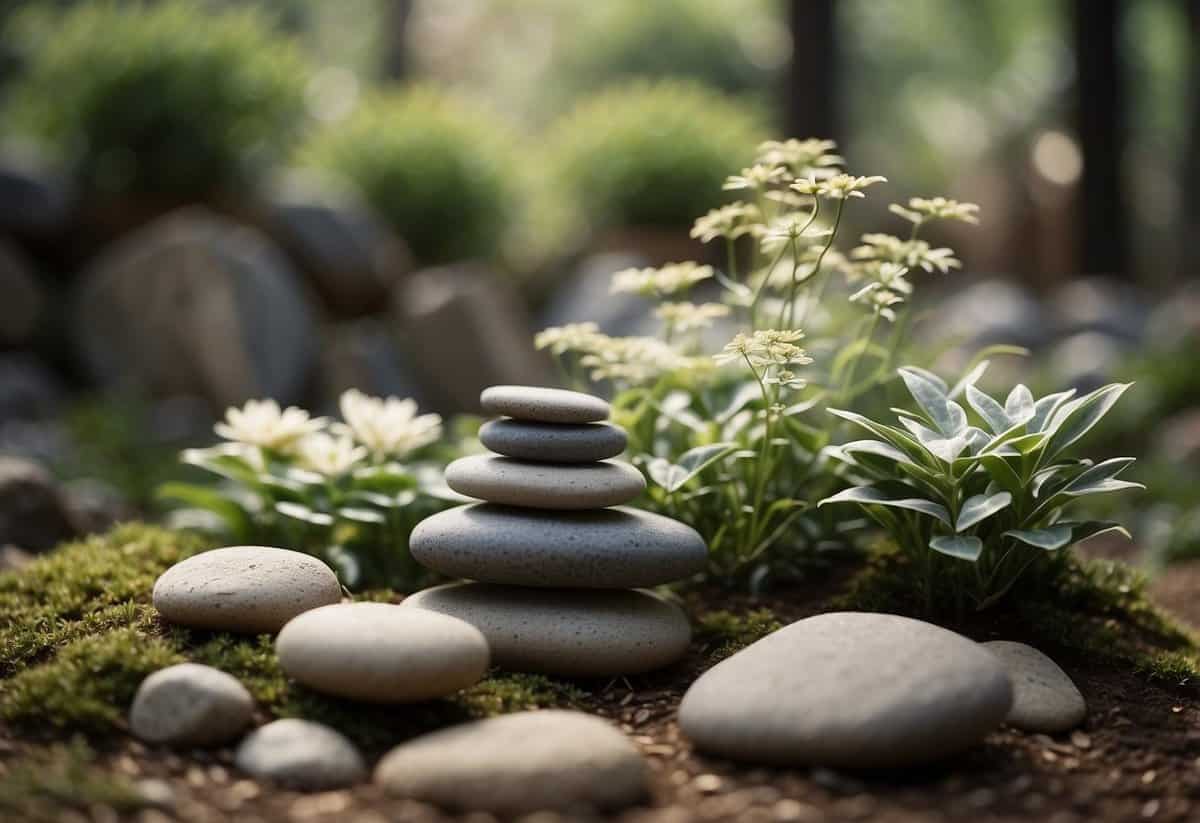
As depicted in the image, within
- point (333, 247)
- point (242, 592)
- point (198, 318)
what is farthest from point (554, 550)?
point (333, 247)

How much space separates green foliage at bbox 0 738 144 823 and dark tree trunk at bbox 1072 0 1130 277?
1277cm

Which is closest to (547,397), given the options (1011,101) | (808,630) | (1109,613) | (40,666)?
(808,630)

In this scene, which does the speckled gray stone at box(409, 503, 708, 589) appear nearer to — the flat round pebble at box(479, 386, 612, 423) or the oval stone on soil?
the flat round pebble at box(479, 386, 612, 423)

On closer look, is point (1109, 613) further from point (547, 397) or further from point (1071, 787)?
point (547, 397)

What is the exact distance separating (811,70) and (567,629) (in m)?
8.10

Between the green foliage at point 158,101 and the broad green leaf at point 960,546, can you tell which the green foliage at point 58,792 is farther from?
the green foliage at point 158,101

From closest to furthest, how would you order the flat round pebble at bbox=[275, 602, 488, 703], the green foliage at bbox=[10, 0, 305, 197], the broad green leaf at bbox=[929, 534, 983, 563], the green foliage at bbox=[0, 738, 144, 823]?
the green foliage at bbox=[0, 738, 144, 823]
the flat round pebble at bbox=[275, 602, 488, 703]
the broad green leaf at bbox=[929, 534, 983, 563]
the green foliage at bbox=[10, 0, 305, 197]

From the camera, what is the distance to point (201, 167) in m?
8.26

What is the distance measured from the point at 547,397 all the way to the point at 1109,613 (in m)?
2.09

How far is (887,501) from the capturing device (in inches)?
129

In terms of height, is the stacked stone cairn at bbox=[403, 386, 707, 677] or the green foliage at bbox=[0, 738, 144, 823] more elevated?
the stacked stone cairn at bbox=[403, 386, 707, 677]

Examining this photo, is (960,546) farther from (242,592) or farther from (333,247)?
(333,247)

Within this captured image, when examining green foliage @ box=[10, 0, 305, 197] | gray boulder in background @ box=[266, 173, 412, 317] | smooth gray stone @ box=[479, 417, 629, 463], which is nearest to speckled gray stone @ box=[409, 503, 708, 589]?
smooth gray stone @ box=[479, 417, 629, 463]

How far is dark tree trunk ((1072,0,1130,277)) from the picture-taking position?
12.6 m
